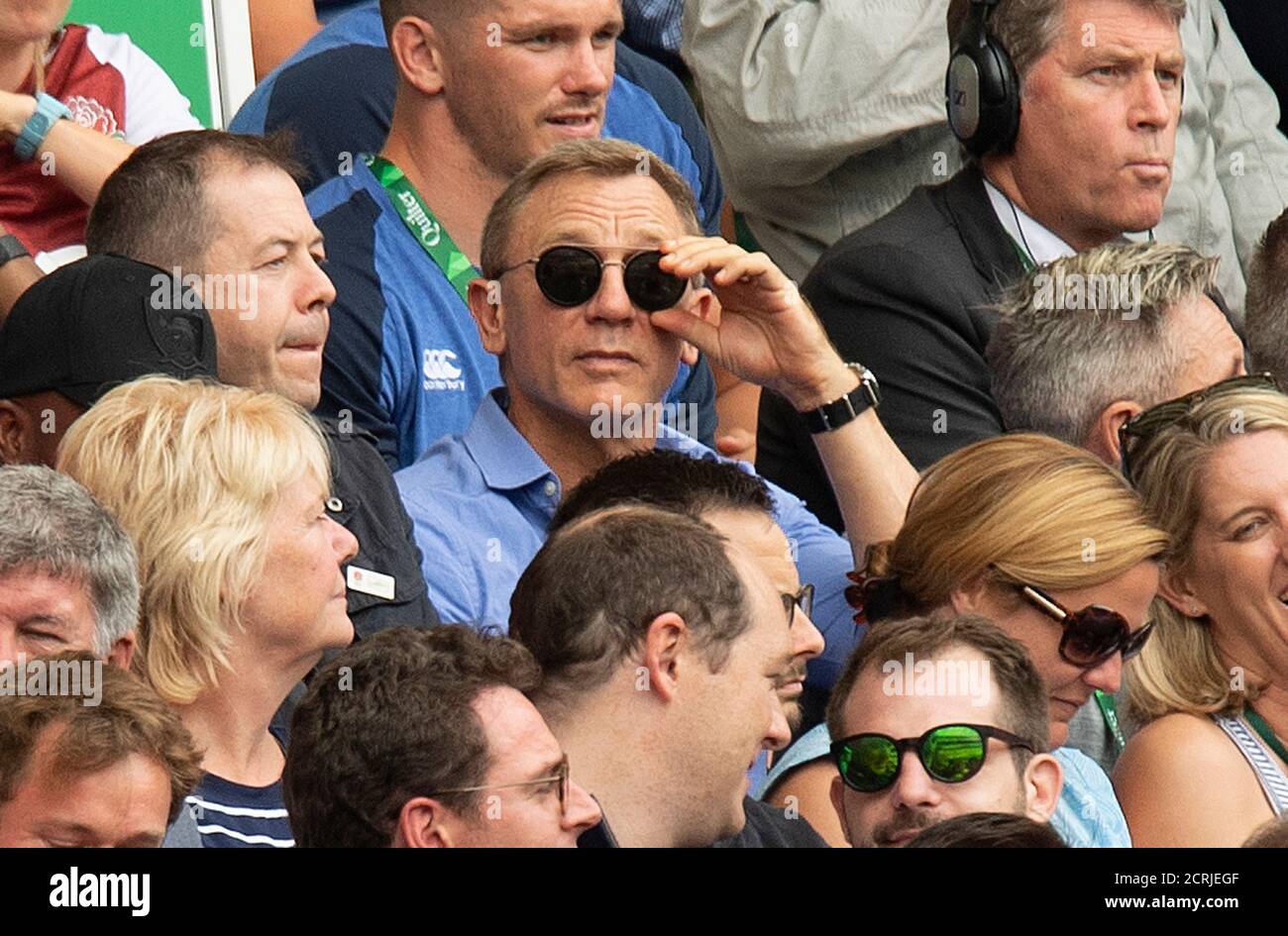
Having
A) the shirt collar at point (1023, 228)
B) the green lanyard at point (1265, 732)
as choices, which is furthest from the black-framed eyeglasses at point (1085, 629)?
the shirt collar at point (1023, 228)

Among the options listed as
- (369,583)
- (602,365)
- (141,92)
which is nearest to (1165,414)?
(602,365)

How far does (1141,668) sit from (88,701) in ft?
6.14

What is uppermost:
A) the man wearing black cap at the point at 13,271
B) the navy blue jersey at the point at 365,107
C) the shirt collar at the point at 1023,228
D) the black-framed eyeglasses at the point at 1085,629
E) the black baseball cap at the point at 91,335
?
the navy blue jersey at the point at 365,107

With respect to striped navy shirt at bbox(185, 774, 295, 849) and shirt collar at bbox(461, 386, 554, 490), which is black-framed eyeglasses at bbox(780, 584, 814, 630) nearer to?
shirt collar at bbox(461, 386, 554, 490)

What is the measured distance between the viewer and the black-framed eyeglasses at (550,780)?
295cm

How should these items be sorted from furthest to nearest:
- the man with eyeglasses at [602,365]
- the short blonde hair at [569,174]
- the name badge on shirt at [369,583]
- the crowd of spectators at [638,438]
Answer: the short blonde hair at [569,174]
the man with eyeglasses at [602,365]
the name badge on shirt at [369,583]
the crowd of spectators at [638,438]

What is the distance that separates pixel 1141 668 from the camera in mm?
4176

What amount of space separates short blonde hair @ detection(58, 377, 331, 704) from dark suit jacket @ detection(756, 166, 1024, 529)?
1.42m

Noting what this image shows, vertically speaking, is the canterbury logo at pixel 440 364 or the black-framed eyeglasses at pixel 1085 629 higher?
the canterbury logo at pixel 440 364

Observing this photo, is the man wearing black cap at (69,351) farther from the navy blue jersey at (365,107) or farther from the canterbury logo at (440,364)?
the navy blue jersey at (365,107)

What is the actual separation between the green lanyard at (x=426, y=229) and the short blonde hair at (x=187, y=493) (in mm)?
1014

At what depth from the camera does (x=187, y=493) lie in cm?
362

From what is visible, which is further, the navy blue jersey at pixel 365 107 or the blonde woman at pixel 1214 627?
the navy blue jersey at pixel 365 107

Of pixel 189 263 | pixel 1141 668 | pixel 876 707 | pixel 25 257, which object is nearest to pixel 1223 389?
pixel 1141 668
